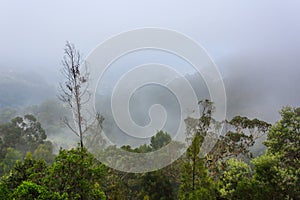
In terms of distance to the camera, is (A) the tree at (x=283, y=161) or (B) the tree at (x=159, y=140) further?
(B) the tree at (x=159, y=140)

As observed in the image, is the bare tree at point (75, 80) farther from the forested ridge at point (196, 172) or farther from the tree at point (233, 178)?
the tree at point (233, 178)

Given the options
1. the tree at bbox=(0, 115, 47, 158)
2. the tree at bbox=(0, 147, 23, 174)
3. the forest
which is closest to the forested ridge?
the forest

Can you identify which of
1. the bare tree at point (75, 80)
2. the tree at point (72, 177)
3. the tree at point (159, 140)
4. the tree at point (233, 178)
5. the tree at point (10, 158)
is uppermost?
the tree at point (10, 158)

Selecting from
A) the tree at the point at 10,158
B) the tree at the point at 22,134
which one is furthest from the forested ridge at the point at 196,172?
the tree at the point at 22,134

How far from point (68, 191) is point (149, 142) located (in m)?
14.1

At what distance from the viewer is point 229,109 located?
31094 millimetres

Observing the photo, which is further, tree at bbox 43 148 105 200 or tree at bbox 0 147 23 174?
tree at bbox 0 147 23 174

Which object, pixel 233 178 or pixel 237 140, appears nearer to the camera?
pixel 233 178

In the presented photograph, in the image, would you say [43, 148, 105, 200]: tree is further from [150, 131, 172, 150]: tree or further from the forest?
→ [150, 131, 172, 150]: tree

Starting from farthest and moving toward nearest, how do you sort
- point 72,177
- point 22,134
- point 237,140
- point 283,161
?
point 22,134 → point 237,140 → point 283,161 → point 72,177

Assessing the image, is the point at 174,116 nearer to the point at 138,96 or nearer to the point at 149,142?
the point at 138,96

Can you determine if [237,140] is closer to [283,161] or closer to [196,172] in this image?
[283,161]

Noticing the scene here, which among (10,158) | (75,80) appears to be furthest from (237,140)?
(10,158)

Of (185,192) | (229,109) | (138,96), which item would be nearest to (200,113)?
(138,96)
